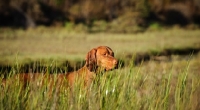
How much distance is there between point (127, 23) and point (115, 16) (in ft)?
28.6

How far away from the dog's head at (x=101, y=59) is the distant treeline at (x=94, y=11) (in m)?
26.9

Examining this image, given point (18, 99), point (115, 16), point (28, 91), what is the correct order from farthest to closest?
point (115, 16) → point (28, 91) → point (18, 99)

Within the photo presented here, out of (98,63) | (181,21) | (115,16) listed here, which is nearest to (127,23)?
(115,16)

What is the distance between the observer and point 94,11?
153 ft

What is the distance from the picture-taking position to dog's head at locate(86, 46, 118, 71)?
5.33 meters

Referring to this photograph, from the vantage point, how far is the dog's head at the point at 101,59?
5.33 metres

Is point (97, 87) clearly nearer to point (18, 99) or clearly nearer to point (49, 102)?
point (49, 102)

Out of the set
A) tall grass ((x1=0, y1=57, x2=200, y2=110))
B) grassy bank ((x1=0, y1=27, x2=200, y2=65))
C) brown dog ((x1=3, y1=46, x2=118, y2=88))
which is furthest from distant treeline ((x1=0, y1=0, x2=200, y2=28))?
tall grass ((x1=0, y1=57, x2=200, y2=110))

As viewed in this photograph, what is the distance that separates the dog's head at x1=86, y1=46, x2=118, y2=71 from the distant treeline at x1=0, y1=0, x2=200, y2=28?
26888 millimetres

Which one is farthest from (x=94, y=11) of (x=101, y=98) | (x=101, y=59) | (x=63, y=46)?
(x=101, y=98)

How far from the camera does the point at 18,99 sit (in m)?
4.54

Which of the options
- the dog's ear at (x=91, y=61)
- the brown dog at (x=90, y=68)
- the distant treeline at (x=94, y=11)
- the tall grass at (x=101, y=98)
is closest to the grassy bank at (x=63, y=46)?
the brown dog at (x=90, y=68)

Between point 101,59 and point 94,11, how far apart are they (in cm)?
4141

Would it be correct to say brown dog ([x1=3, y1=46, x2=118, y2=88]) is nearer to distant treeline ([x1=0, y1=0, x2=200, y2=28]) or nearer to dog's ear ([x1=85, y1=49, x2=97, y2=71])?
dog's ear ([x1=85, y1=49, x2=97, y2=71])
